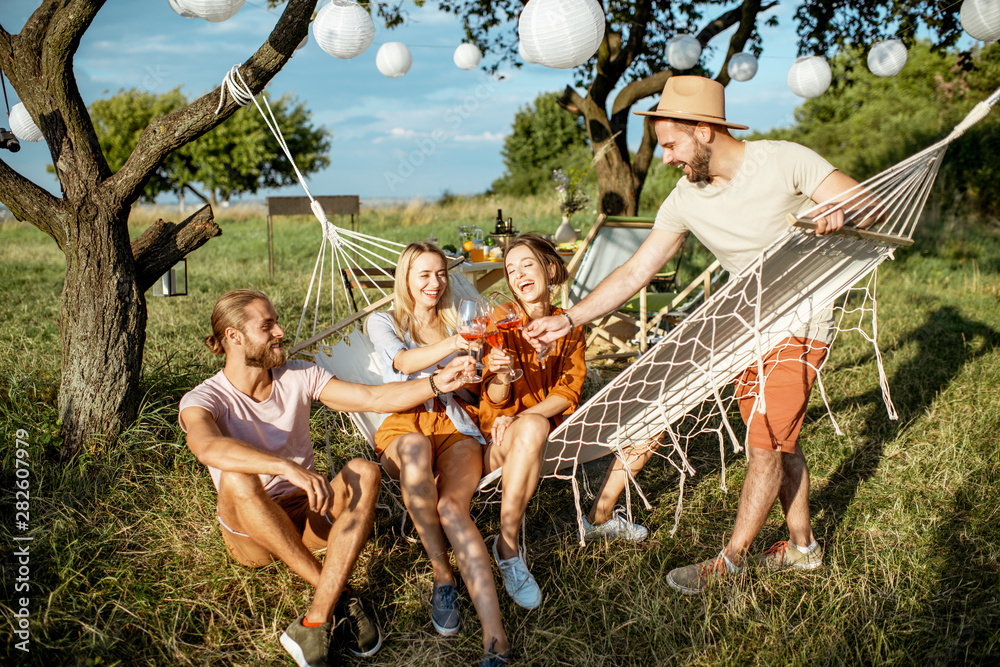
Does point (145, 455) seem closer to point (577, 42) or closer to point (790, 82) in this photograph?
point (577, 42)

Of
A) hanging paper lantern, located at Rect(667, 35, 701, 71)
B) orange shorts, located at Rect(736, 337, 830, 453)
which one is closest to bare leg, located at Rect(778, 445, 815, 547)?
orange shorts, located at Rect(736, 337, 830, 453)

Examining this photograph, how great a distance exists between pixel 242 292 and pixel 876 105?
14697mm

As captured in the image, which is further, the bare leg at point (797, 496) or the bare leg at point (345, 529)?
the bare leg at point (797, 496)

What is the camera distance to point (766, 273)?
1.94m

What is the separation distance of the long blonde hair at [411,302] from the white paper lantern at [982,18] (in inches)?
128

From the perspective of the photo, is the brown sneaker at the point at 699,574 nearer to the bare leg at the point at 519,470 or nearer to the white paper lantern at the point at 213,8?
the bare leg at the point at 519,470

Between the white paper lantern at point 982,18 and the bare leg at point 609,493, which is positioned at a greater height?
the white paper lantern at point 982,18

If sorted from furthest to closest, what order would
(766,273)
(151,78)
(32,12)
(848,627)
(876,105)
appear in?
1. (876,105)
2. (151,78)
3. (32,12)
4. (766,273)
5. (848,627)

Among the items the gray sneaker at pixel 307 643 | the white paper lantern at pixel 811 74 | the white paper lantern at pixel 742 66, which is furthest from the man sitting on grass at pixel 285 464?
the white paper lantern at pixel 742 66

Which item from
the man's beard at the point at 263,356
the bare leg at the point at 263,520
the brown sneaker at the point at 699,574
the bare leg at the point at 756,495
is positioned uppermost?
the man's beard at the point at 263,356

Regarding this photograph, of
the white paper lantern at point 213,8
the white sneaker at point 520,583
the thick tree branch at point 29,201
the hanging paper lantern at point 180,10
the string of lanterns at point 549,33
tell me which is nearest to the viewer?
the white sneaker at point 520,583

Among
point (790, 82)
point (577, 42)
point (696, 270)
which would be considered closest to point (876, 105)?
point (696, 270)

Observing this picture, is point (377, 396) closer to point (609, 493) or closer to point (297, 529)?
point (297, 529)

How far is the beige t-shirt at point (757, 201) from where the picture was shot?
188 centimetres
